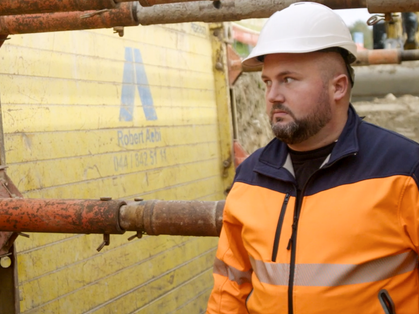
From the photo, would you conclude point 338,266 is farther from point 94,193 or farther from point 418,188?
point 94,193

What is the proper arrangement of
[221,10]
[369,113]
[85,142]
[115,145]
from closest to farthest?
[221,10]
[85,142]
[115,145]
[369,113]

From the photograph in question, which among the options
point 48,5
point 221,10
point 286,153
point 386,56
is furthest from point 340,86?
point 386,56

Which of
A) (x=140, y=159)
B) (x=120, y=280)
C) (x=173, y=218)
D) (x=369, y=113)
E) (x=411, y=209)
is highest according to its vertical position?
(x=411, y=209)

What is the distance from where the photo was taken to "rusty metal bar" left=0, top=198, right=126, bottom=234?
9.13 ft

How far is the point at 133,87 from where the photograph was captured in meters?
5.34

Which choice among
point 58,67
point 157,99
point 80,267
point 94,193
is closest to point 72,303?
point 80,267

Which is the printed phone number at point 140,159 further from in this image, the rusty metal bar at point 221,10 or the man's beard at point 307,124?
the man's beard at point 307,124

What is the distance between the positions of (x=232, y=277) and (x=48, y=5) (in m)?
1.34

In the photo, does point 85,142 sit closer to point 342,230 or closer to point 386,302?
point 342,230

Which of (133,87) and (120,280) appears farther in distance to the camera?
(133,87)

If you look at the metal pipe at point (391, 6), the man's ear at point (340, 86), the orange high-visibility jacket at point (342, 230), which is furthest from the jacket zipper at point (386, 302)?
the metal pipe at point (391, 6)

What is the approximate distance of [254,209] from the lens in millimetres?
2104

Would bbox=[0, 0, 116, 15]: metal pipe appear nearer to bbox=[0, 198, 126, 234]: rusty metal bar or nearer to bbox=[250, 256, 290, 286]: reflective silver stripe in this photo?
bbox=[0, 198, 126, 234]: rusty metal bar

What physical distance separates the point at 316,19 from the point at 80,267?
309cm
